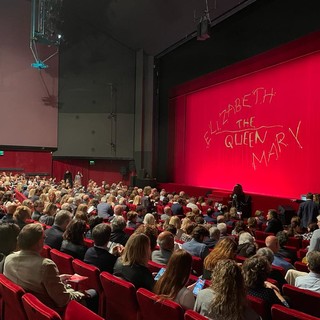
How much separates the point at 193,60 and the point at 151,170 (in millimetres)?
5398

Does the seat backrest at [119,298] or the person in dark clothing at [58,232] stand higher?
the person in dark clothing at [58,232]

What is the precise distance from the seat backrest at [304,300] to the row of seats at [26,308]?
1785mm

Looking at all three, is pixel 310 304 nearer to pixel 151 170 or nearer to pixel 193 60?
pixel 193 60

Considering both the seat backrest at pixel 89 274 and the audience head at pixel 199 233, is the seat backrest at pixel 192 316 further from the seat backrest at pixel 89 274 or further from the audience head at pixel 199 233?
the audience head at pixel 199 233

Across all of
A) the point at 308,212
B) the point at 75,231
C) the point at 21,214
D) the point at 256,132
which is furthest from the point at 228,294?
the point at 256,132

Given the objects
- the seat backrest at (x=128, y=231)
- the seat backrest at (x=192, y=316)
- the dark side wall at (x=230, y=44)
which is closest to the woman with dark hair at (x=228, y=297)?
the seat backrest at (x=192, y=316)

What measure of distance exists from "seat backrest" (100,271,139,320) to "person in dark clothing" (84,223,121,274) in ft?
1.70

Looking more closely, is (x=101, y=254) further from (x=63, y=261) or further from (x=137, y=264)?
(x=137, y=264)

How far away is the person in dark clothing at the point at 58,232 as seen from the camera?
482 centimetres

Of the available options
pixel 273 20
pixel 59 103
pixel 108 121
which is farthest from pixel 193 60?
pixel 59 103

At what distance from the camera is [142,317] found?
2980mm

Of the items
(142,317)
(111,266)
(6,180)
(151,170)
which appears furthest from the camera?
(151,170)

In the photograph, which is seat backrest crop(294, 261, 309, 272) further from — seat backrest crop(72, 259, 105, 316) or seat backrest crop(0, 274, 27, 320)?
seat backrest crop(0, 274, 27, 320)

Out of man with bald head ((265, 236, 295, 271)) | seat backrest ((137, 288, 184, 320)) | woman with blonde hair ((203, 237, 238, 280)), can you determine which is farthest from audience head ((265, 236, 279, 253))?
seat backrest ((137, 288, 184, 320))
